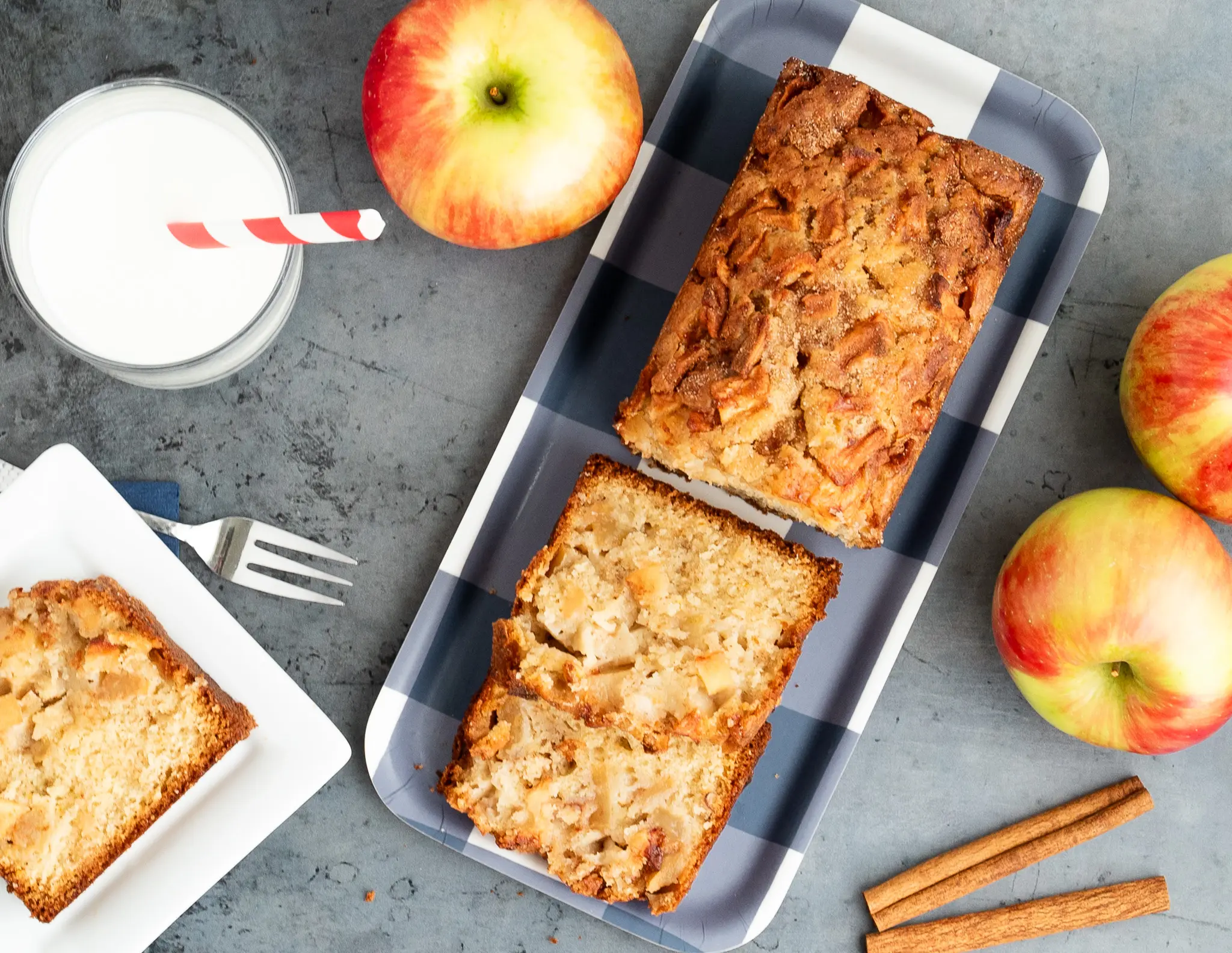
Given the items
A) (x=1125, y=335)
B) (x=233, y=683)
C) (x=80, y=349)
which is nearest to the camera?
(x=80, y=349)

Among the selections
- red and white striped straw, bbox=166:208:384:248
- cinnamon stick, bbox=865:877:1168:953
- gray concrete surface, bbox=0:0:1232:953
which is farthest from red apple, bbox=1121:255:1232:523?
red and white striped straw, bbox=166:208:384:248

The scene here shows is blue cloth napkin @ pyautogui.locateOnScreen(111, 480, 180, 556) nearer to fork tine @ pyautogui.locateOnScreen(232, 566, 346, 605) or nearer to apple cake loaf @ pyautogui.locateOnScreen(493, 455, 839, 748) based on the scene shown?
fork tine @ pyautogui.locateOnScreen(232, 566, 346, 605)

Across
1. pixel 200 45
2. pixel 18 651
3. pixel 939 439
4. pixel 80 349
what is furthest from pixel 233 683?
pixel 939 439

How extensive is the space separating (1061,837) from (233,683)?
6.60 ft

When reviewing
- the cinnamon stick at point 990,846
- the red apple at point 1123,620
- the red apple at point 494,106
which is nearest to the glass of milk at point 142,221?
the red apple at point 494,106

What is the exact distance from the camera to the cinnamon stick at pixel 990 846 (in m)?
2.55

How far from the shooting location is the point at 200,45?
245 centimetres

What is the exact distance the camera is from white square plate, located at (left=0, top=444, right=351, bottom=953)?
7.49 ft

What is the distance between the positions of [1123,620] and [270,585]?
6.23 ft

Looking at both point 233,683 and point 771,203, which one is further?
point 233,683

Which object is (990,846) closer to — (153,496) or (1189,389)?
(1189,389)

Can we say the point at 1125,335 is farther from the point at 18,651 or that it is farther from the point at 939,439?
the point at 18,651

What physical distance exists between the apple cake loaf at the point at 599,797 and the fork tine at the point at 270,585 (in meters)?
0.51

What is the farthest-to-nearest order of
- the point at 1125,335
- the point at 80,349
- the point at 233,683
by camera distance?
the point at 1125,335, the point at 233,683, the point at 80,349
